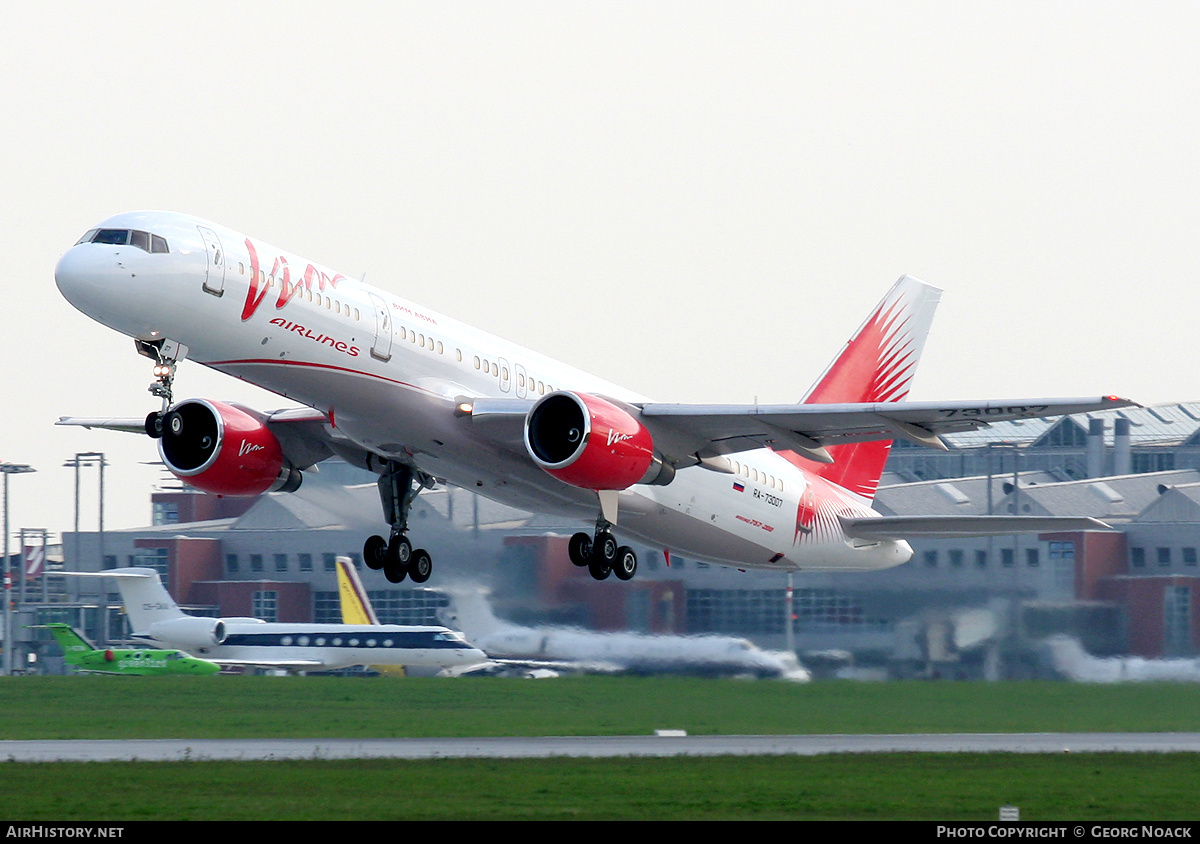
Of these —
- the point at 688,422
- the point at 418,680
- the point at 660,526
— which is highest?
the point at 688,422

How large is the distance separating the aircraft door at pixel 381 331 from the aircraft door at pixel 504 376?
266cm

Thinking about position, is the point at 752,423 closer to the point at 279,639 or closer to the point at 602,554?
the point at 602,554

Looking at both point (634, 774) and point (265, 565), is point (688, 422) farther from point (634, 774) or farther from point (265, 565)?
point (265, 565)

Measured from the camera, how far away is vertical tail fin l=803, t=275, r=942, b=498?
3419 centimetres

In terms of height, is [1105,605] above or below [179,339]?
below

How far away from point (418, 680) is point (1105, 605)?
22056mm

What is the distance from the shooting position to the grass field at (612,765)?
24734mm

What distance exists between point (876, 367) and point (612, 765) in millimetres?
10939

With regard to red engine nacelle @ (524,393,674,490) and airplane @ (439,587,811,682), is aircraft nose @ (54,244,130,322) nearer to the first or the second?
red engine nacelle @ (524,393,674,490)

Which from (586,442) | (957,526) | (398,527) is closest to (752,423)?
(586,442)

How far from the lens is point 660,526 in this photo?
29.4 metres

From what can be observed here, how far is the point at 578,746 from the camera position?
35.1 metres

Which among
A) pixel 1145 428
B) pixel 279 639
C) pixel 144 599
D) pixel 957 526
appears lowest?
pixel 279 639

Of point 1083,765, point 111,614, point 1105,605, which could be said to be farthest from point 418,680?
point 111,614
